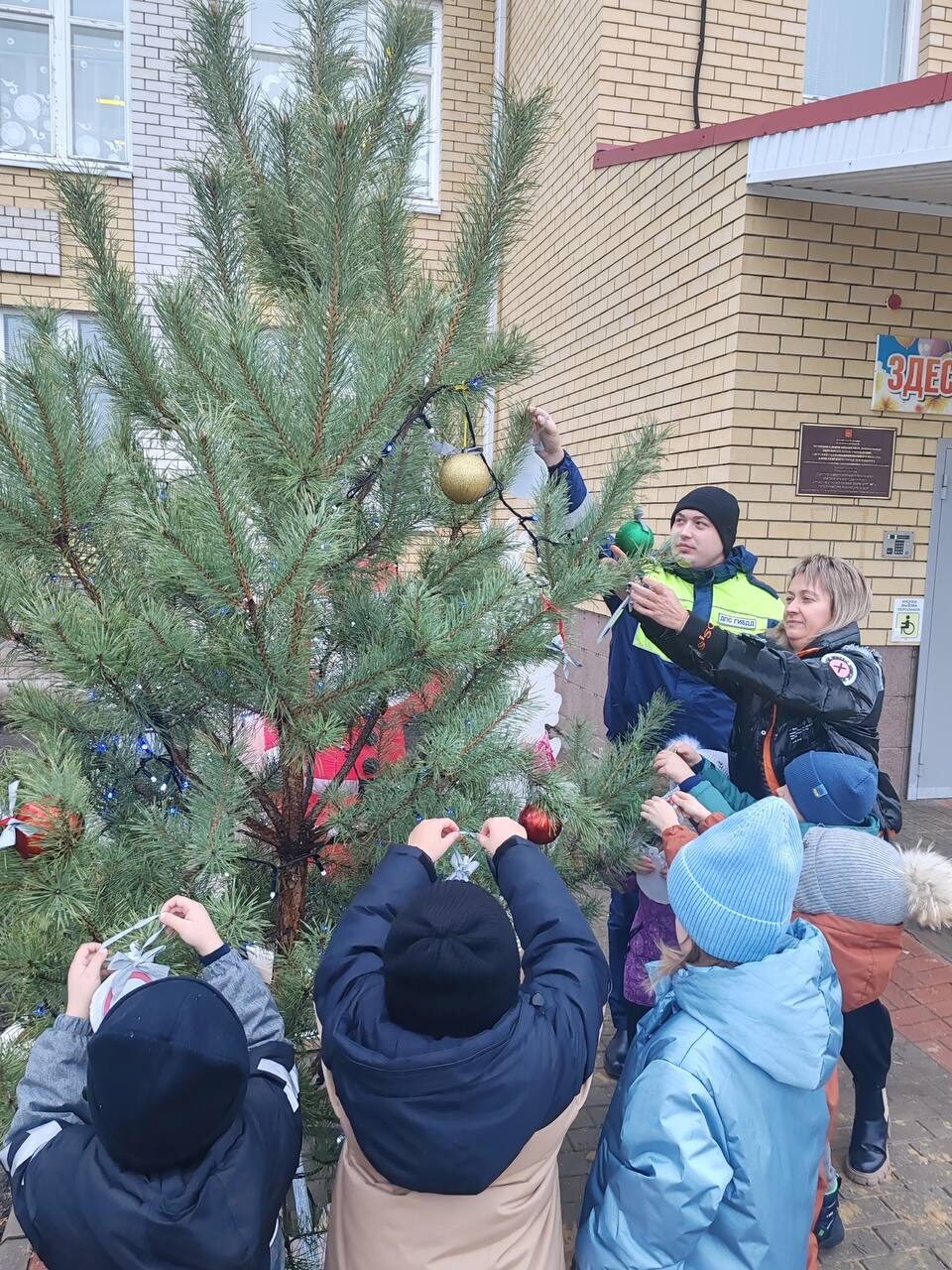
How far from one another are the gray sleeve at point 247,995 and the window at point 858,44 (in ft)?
23.5

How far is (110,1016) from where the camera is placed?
1.18 metres

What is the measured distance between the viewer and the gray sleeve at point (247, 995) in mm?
1348

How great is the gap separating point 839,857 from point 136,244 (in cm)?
832

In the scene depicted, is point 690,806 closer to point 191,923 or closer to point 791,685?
point 791,685

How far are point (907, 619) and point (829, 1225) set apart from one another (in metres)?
3.59

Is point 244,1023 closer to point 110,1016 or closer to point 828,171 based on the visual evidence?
point 110,1016

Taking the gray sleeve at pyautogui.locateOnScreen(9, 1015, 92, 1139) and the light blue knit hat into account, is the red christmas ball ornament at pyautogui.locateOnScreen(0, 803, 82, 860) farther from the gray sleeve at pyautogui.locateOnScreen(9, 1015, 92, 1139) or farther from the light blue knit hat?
the light blue knit hat

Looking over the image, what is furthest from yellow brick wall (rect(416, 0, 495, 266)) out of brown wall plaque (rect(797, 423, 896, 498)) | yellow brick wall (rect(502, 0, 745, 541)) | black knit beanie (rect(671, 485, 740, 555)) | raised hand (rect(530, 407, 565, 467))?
raised hand (rect(530, 407, 565, 467))

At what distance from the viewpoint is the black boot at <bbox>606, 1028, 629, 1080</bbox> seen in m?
2.99

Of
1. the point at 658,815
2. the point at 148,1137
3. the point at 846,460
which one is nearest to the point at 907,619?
the point at 846,460

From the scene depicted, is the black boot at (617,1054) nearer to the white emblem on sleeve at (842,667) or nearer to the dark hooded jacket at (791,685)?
the dark hooded jacket at (791,685)

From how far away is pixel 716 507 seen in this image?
8.95 feet

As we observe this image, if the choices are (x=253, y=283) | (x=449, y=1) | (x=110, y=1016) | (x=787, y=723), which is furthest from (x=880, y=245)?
(x=449, y=1)

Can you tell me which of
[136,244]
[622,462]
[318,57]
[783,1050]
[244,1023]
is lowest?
[783,1050]
